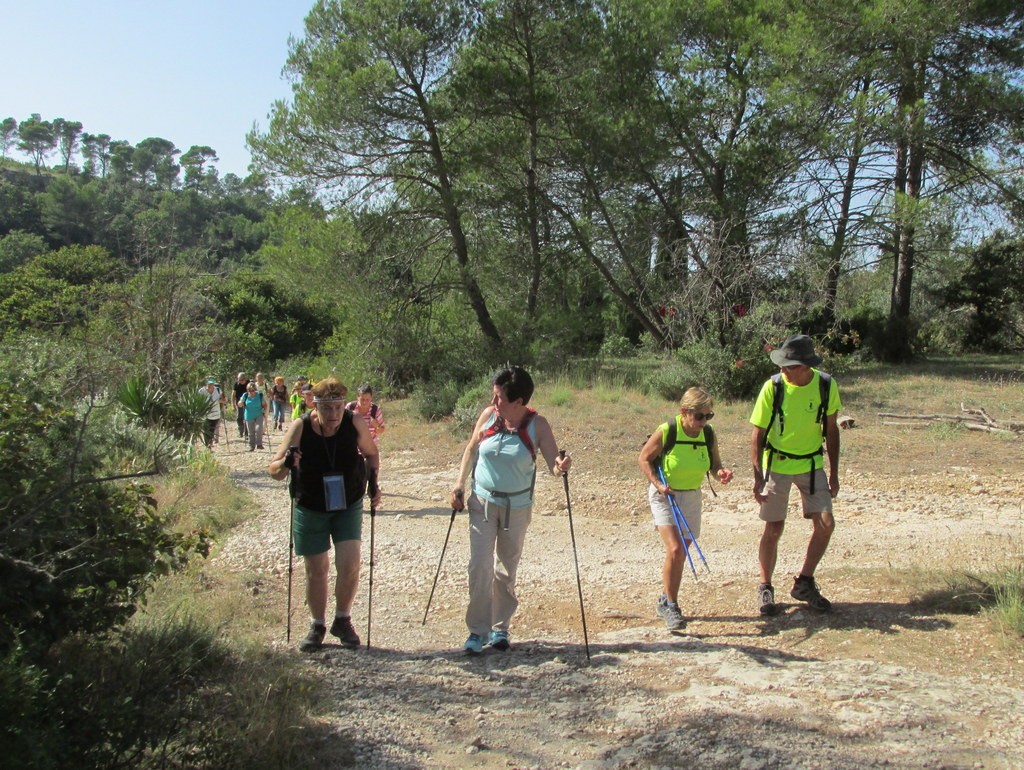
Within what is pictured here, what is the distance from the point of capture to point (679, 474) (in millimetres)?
5246

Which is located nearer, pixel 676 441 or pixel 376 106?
pixel 676 441

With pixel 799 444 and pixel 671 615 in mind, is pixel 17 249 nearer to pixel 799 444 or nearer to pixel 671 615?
pixel 671 615

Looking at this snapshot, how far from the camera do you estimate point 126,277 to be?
20.3 m

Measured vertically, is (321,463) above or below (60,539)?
above

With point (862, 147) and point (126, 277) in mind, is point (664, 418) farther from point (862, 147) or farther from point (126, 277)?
point (126, 277)

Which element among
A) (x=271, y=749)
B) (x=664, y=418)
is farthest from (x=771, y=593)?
(x=664, y=418)

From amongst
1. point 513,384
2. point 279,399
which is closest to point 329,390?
point 513,384

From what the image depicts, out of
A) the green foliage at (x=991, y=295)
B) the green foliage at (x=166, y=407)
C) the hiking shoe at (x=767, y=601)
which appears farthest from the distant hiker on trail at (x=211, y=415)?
the green foliage at (x=991, y=295)

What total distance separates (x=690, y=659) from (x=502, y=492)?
143 cm

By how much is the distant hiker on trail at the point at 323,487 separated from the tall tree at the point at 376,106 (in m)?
13.8

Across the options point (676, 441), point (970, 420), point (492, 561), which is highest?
point (676, 441)

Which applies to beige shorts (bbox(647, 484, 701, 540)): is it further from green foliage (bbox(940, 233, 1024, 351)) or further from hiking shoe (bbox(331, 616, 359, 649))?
green foliage (bbox(940, 233, 1024, 351))

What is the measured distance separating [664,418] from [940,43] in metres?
12.4

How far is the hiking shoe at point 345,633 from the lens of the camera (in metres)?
5.00
